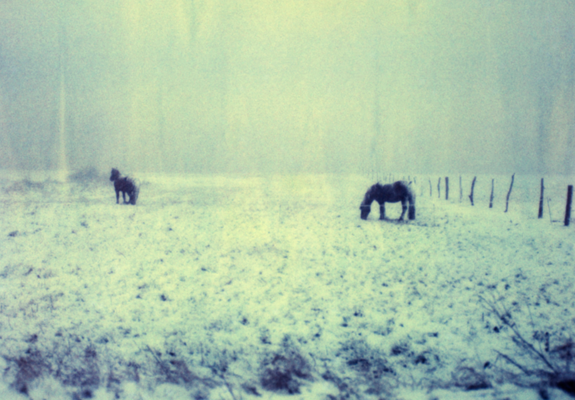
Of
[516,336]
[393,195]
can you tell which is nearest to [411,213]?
[393,195]

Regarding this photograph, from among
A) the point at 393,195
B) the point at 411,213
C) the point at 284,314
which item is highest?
the point at 393,195

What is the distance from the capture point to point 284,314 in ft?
21.7

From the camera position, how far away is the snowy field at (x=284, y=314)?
451cm

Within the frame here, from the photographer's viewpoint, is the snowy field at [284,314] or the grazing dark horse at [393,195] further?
the grazing dark horse at [393,195]

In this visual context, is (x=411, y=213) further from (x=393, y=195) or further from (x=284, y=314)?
(x=284, y=314)

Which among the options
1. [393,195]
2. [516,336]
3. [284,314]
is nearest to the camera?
[516,336]

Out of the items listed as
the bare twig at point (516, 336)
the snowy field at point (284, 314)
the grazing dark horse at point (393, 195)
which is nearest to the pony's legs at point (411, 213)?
the grazing dark horse at point (393, 195)

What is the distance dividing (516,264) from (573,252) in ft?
8.74

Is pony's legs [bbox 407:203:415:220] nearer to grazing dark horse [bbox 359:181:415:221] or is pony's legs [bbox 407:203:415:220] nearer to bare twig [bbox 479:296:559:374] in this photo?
grazing dark horse [bbox 359:181:415:221]

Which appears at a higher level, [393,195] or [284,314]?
[393,195]

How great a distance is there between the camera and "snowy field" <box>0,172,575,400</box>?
4.51 metres

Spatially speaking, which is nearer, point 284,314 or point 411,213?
point 284,314

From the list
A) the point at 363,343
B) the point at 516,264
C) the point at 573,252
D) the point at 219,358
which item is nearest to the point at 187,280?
the point at 219,358

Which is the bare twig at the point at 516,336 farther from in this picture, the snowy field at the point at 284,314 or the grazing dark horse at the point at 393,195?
the grazing dark horse at the point at 393,195
